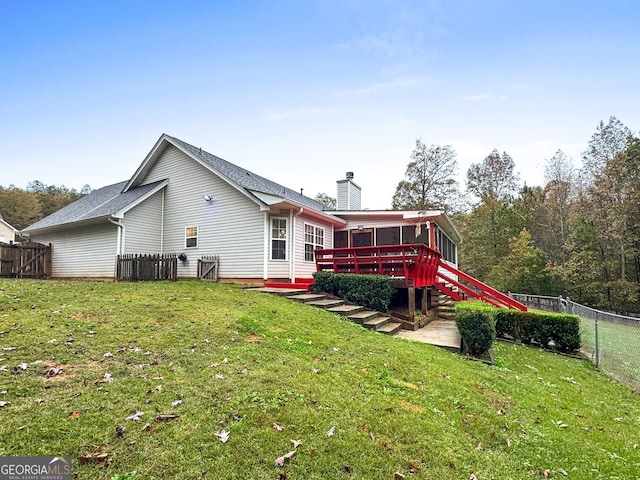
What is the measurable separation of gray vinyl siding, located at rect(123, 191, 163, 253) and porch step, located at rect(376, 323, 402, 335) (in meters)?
10.5

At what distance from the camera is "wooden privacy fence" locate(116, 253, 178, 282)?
40.1ft

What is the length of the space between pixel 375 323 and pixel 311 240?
6007mm

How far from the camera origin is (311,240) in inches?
540

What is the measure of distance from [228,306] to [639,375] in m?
8.65

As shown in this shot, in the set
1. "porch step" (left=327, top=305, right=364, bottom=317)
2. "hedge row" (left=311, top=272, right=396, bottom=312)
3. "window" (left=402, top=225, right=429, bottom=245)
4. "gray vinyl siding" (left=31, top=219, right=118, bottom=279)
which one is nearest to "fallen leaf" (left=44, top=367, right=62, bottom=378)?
"porch step" (left=327, top=305, right=364, bottom=317)

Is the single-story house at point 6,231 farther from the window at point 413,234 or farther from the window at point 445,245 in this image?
the window at point 445,245

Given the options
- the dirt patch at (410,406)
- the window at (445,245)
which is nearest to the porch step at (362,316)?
the dirt patch at (410,406)

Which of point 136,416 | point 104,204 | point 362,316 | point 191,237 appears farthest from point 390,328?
point 104,204

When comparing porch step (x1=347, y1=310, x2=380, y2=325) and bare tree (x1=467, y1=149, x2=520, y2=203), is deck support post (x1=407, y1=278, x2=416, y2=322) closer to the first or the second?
porch step (x1=347, y1=310, x2=380, y2=325)

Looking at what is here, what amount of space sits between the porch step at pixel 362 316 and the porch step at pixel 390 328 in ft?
1.37

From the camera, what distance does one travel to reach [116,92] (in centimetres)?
1473

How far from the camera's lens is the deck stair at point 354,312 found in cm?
837

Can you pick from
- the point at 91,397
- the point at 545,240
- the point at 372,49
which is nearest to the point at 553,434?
the point at 91,397

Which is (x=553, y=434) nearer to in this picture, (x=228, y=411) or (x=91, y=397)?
(x=228, y=411)
